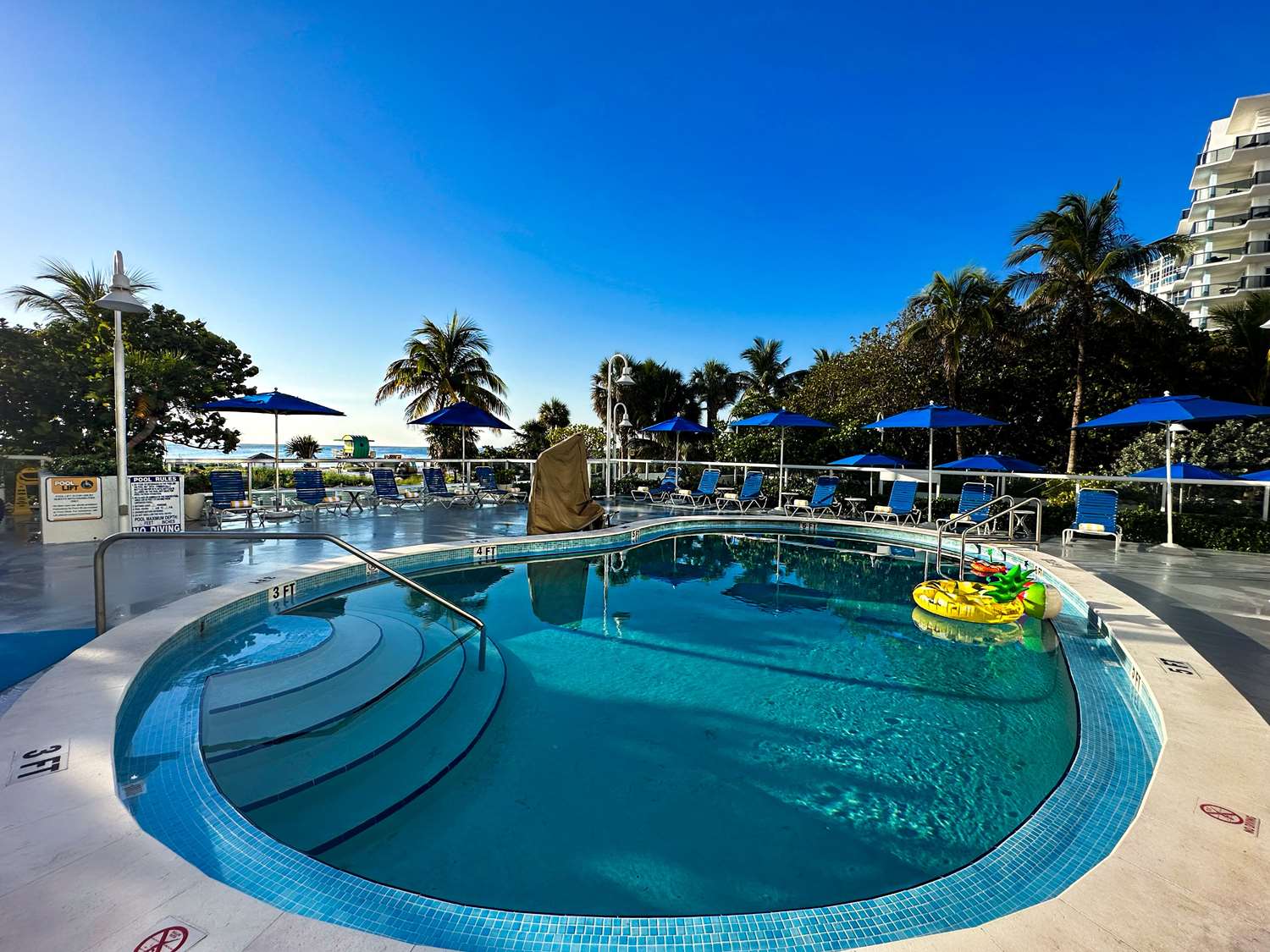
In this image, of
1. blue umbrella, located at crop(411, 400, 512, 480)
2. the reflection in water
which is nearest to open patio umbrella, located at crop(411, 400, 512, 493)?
blue umbrella, located at crop(411, 400, 512, 480)

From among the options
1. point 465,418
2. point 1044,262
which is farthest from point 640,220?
point 1044,262

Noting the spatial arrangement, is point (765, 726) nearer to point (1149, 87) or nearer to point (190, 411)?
point (190, 411)

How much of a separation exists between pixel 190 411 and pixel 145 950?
54.2 ft

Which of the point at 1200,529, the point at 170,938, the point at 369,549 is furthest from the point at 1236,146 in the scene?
the point at 170,938

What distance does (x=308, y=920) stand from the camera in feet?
5.37

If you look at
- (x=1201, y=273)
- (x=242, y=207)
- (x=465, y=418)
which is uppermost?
(x=1201, y=273)

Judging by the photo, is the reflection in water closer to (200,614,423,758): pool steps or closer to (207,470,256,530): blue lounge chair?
(200,614,423,758): pool steps

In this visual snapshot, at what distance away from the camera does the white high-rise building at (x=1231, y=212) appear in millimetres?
32812

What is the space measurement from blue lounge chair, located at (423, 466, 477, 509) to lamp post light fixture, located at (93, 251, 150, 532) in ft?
17.7

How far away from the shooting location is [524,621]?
5.54 m

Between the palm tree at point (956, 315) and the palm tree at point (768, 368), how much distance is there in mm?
12801

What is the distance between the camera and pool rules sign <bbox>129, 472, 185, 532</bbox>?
7910mm

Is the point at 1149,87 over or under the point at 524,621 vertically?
over

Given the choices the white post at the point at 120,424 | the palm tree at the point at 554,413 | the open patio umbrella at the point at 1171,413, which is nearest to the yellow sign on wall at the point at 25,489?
the white post at the point at 120,424
